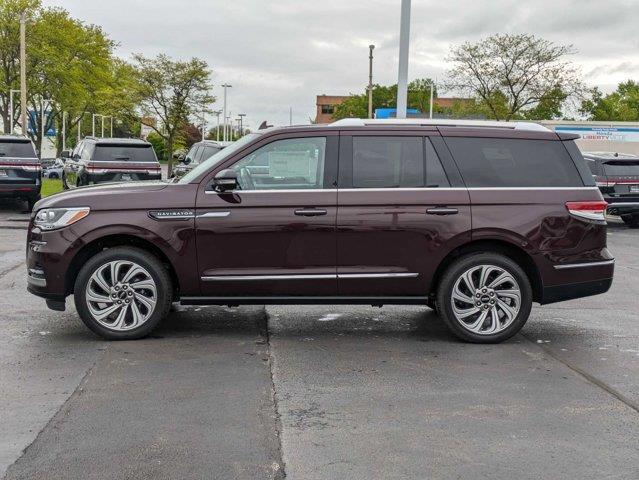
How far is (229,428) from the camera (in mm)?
4516

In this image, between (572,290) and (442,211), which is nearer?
(442,211)

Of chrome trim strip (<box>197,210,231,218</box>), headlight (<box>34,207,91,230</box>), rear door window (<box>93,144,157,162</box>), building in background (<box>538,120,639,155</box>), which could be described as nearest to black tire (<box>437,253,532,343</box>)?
chrome trim strip (<box>197,210,231,218</box>)

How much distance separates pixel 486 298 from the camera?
677 cm

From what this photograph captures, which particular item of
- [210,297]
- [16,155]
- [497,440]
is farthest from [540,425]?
[16,155]

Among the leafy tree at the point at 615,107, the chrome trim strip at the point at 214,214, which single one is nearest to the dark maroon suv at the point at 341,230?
the chrome trim strip at the point at 214,214

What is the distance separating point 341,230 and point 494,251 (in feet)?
4.47

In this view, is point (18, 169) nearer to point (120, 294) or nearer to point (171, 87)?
point (120, 294)

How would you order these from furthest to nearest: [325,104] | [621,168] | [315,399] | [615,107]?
[325,104] < [615,107] < [621,168] < [315,399]

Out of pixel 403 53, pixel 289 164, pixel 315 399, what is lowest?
pixel 315 399

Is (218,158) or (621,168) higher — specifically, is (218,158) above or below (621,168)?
above

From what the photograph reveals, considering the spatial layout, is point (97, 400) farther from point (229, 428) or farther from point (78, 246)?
point (78, 246)

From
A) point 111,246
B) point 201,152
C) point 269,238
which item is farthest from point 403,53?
point 111,246

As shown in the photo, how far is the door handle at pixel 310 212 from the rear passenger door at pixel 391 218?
15 centimetres

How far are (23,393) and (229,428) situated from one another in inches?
61.6
